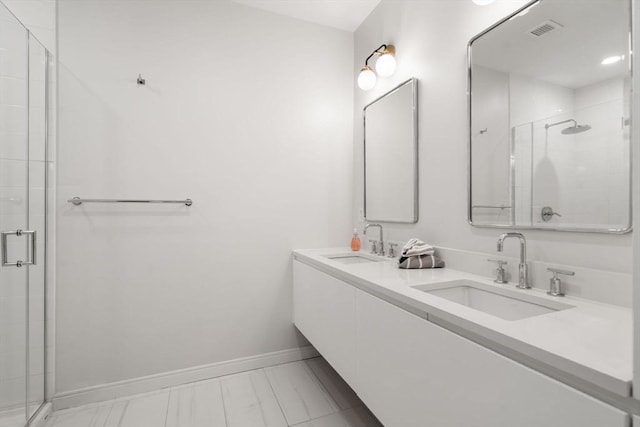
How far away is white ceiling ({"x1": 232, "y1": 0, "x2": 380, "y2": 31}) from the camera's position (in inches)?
79.3

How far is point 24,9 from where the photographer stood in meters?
1.56

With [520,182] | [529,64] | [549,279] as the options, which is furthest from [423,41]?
[549,279]

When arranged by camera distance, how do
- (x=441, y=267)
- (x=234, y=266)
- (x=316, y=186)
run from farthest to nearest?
1. (x=316, y=186)
2. (x=234, y=266)
3. (x=441, y=267)

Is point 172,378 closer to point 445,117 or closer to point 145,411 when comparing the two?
point 145,411

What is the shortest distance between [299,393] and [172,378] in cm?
79

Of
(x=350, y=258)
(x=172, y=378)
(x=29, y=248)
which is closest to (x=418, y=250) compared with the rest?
(x=350, y=258)

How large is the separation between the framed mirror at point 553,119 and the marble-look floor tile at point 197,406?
1.63m

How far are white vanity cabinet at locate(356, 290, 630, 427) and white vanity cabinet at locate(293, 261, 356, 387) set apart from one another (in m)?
0.09

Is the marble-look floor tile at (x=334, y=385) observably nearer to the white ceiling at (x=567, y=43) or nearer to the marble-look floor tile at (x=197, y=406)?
the marble-look floor tile at (x=197, y=406)

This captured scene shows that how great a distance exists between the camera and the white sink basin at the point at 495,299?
98 centimetres

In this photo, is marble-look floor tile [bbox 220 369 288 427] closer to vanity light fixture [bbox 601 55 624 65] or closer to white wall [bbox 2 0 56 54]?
vanity light fixture [bbox 601 55 624 65]

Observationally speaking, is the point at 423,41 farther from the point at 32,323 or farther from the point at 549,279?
the point at 32,323

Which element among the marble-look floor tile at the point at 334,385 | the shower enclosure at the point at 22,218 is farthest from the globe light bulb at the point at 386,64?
the marble-look floor tile at the point at 334,385

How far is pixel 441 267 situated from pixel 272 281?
115cm
